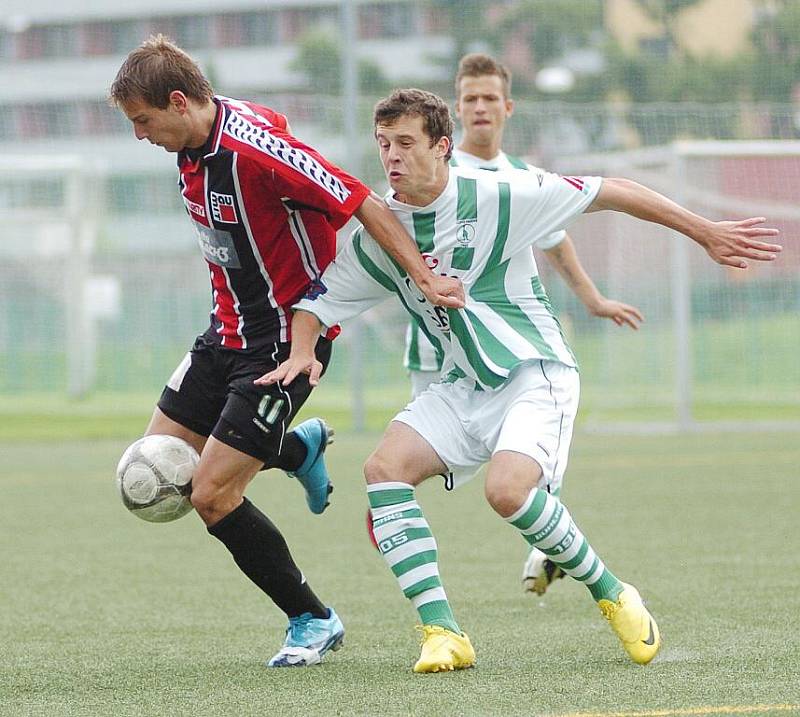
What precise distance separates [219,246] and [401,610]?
1718 mm

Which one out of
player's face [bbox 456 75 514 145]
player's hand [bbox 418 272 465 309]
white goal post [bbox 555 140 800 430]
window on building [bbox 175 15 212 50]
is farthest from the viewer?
window on building [bbox 175 15 212 50]

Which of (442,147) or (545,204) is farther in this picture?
(545,204)

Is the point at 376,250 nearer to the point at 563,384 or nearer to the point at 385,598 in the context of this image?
the point at 563,384

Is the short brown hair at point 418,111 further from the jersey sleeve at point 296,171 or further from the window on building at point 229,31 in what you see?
the window on building at point 229,31

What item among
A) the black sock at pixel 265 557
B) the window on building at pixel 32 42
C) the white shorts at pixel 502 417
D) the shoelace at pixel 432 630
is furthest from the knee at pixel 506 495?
the window on building at pixel 32 42

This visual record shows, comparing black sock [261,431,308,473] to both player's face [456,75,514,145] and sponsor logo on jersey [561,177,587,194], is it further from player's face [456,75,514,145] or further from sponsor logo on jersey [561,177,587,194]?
player's face [456,75,514,145]

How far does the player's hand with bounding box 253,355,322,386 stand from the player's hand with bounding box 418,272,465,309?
0.45 m

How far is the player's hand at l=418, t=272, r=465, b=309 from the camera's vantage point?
456 centimetres

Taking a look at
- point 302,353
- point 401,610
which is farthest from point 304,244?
point 401,610

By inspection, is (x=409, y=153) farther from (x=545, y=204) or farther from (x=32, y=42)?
(x=32, y=42)

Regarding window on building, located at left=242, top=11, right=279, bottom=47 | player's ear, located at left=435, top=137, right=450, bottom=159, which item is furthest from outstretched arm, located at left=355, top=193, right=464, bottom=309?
window on building, located at left=242, top=11, right=279, bottom=47

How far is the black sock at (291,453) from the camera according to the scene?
17.6 ft

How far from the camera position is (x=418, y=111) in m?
4.59

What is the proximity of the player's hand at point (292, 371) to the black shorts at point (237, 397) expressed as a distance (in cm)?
7
